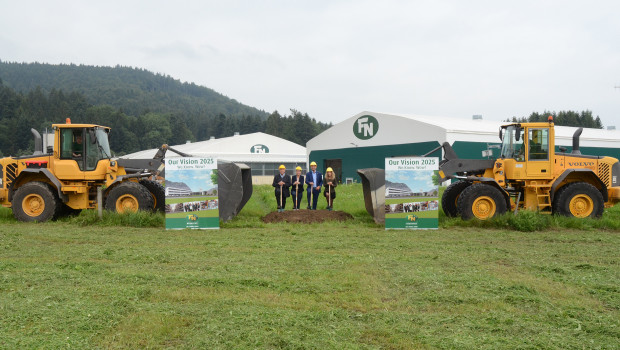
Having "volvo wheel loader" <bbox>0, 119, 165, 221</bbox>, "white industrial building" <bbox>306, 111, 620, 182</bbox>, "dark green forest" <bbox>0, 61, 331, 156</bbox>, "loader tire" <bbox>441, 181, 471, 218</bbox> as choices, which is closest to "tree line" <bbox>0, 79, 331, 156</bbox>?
"dark green forest" <bbox>0, 61, 331, 156</bbox>

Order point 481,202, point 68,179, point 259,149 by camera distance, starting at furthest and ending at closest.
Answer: point 259,149 → point 68,179 → point 481,202

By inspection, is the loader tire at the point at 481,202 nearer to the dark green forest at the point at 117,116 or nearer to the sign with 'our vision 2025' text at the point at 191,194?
the sign with 'our vision 2025' text at the point at 191,194

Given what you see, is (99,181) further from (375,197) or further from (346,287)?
(346,287)

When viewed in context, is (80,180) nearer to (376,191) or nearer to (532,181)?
(376,191)

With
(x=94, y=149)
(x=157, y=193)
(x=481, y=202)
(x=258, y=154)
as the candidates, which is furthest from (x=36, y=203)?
(x=258, y=154)

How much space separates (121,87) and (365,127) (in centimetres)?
14182

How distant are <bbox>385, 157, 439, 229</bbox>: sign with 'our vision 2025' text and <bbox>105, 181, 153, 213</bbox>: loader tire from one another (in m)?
5.77

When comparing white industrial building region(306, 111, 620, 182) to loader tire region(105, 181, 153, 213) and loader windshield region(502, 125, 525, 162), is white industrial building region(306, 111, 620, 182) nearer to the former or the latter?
loader windshield region(502, 125, 525, 162)

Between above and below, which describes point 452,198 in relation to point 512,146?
below

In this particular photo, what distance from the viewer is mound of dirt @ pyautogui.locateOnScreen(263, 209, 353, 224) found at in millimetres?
12656

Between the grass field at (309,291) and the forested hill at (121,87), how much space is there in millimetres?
129470

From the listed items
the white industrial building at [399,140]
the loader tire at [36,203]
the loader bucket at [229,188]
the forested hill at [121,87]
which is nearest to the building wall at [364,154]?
the white industrial building at [399,140]

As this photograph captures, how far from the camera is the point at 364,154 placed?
111 ft

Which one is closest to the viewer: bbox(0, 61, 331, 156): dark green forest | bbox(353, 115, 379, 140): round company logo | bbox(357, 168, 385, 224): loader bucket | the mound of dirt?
bbox(357, 168, 385, 224): loader bucket
